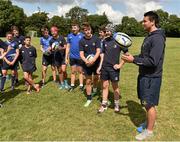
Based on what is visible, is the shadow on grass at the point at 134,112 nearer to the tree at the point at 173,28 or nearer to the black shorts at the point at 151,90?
the black shorts at the point at 151,90

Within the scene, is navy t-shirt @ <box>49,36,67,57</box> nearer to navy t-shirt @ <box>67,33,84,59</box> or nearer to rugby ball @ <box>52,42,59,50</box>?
rugby ball @ <box>52,42,59,50</box>

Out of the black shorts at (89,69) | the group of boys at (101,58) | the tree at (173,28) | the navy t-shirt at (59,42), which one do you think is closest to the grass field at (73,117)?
the group of boys at (101,58)

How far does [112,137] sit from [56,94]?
437 centimetres

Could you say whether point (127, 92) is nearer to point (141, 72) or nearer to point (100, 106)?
point (100, 106)

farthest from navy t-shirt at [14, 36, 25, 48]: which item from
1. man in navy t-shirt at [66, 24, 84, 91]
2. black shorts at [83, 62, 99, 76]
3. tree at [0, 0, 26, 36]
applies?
tree at [0, 0, 26, 36]

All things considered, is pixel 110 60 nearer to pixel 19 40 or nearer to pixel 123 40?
pixel 123 40

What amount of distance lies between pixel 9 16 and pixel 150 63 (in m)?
99.9

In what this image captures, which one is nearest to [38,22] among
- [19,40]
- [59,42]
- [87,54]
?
[19,40]

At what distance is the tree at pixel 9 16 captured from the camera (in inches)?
3935

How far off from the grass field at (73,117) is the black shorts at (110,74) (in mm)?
964

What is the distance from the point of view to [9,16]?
102 metres

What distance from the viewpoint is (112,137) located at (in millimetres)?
7672

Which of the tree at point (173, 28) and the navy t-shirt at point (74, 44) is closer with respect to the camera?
the navy t-shirt at point (74, 44)

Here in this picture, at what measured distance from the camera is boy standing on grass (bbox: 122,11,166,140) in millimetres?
7047
